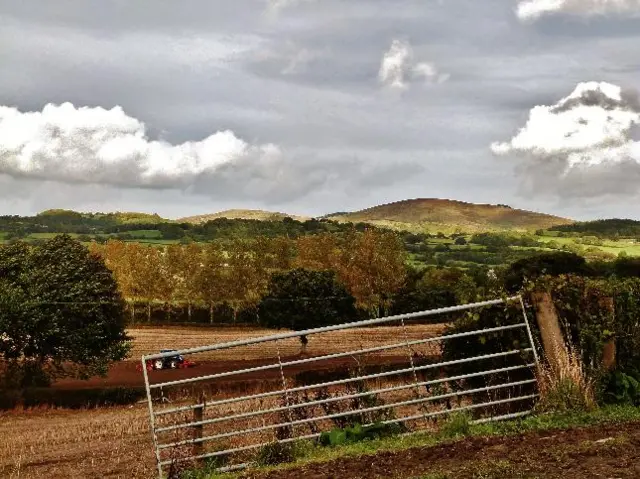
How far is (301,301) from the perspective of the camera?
8944 centimetres

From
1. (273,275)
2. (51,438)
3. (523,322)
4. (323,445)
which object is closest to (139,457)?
(323,445)

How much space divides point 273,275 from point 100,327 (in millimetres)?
35992

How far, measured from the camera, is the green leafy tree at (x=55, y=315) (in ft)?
186

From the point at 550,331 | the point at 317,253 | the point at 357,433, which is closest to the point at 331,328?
the point at 357,433

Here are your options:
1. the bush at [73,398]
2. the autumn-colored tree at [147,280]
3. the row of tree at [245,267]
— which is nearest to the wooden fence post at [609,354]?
the bush at [73,398]

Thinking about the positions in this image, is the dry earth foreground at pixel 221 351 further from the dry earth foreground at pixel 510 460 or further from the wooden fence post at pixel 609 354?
the dry earth foreground at pixel 510 460

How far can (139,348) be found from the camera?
81188 mm

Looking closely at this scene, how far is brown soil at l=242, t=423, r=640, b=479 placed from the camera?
7.38 metres

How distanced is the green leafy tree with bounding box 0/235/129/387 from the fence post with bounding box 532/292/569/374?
5067 cm

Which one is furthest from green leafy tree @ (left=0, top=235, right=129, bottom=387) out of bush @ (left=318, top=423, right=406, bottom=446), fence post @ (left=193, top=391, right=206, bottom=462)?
bush @ (left=318, top=423, right=406, bottom=446)

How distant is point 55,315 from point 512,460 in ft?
180

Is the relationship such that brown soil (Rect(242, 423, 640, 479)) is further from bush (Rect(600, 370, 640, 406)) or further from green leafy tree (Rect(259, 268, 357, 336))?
green leafy tree (Rect(259, 268, 357, 336))

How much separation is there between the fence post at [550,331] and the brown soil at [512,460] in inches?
78.2

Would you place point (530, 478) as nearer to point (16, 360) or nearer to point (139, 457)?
point (139, 457)
